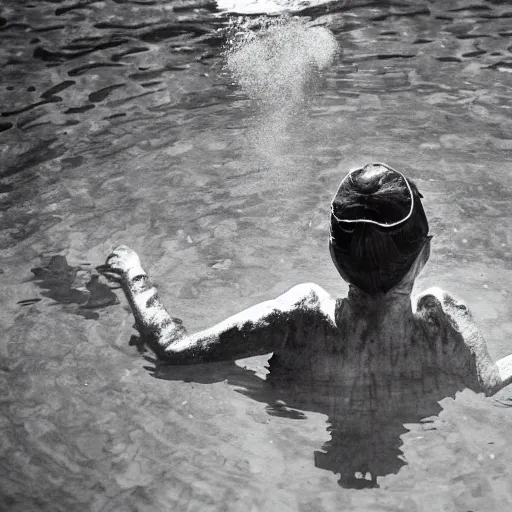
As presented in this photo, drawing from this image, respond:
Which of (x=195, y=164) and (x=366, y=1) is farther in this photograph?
(x=366, y=1)

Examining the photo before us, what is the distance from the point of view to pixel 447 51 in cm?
651

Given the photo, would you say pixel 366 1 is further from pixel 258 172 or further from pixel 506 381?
pixel 506 381

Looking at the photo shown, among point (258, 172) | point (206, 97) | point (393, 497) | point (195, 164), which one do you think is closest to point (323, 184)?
point (258, 172)

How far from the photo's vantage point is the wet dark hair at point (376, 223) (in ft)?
8.43

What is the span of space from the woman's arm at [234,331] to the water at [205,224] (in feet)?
0.45

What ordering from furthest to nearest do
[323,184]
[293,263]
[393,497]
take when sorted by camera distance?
[323,184] → [293,263] → [393,497]

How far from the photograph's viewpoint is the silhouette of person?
2.81 metres

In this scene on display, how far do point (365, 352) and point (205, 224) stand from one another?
6.10 feet

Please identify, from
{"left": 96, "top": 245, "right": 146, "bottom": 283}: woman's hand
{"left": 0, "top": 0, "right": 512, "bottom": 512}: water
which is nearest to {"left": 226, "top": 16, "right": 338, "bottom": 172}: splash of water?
{"left": 0, "top": 0, "right": 512, "bottom": 512}: water

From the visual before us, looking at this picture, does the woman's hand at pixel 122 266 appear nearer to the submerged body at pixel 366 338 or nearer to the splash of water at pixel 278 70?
the submerged body at pixel 366 338

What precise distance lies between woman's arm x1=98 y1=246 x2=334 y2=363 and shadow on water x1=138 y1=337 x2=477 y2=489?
146 millimetres

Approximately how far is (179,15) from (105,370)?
4411 millimetres

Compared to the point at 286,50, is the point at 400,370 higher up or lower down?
higher up

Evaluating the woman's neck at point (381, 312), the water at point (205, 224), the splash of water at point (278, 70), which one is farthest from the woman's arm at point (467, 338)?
the splash of water at point (278, 70)
